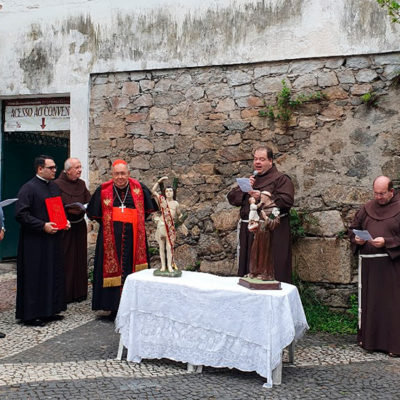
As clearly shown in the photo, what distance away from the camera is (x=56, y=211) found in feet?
20.8

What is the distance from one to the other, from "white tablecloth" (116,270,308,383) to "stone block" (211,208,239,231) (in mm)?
2355

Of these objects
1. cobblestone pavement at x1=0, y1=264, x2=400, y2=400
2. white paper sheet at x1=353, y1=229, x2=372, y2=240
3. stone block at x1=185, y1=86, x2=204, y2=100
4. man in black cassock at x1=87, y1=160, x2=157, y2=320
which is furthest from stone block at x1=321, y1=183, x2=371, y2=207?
man in black cassock at x1=87, y1=160, x2=157, y2=320

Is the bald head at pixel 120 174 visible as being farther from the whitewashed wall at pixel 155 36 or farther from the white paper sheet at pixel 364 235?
the white paper sheet at pixel 364 235

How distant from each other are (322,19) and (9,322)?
510 centimetres

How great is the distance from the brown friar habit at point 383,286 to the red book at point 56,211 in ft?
10.8

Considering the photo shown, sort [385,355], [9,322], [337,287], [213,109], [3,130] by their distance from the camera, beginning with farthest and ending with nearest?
[3,130]
[213,109]
[337,287]
[9,322]
[385,355]

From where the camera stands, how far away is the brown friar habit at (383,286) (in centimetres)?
531

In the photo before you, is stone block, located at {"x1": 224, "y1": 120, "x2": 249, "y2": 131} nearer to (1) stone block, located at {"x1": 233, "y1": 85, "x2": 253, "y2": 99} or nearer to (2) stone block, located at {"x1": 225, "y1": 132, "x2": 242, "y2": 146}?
(2) stone block, located at {"x1": 225, "y1": 132, "x2": 242, "y2": 146}

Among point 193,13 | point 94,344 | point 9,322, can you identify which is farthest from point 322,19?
point 9,322

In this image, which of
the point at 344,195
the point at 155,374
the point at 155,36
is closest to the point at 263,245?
the point at 155,374

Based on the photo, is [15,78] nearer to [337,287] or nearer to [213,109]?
[213,109]

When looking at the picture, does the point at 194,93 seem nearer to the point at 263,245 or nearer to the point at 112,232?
the point at 112,232

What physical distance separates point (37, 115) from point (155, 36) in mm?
2399

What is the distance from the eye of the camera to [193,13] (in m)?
7.50
